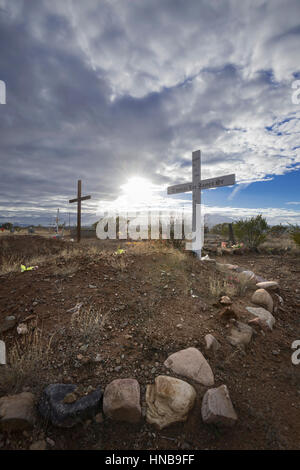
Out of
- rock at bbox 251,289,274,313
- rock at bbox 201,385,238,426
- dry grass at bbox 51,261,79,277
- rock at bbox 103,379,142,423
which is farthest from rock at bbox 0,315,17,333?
rock at bbox 251,289,274,313

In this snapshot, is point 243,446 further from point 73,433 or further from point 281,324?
point 281,324

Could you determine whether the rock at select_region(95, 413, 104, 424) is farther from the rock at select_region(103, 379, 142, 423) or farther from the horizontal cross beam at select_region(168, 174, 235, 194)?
the horizontal cross beam at select_region(168, 174, 235, 194)

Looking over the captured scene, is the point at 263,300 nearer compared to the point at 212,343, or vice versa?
the point at 212,343

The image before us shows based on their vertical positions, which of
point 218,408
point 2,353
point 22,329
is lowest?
point 218,408

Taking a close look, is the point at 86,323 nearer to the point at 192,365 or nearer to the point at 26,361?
the point at 26,361

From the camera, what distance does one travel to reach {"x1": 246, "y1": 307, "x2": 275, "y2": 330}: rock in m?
3.45

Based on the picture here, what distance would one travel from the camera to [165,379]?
7.13ft

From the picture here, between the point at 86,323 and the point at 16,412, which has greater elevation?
the point at 86,323

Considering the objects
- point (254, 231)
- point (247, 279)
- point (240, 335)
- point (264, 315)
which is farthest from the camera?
point (254, 231)

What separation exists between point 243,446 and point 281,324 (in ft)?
8.04

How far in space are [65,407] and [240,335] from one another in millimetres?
2307

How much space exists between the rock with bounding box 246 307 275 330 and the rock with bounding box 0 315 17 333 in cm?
375

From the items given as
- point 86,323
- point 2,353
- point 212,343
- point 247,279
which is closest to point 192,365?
point 212,343

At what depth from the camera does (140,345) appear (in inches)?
107
